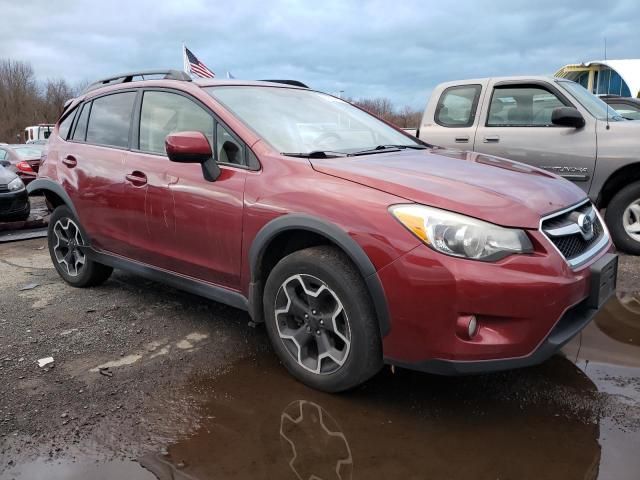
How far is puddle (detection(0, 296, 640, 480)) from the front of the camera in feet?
7.44

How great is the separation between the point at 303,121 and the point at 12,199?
6548 mm

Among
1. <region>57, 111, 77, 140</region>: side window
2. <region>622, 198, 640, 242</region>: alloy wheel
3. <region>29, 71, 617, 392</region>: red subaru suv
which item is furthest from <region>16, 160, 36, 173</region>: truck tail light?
<region>622, 198, 640, 242</region>: alloy wheel

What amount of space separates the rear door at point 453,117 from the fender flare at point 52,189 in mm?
4132

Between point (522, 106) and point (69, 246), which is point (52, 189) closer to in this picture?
point (69, 246)

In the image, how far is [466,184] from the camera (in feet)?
8.77

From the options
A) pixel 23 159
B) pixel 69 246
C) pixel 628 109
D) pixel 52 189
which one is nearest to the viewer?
pixel 52 189

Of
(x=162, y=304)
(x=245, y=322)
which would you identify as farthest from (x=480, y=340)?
(x=162, y=304)

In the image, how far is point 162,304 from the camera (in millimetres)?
4371

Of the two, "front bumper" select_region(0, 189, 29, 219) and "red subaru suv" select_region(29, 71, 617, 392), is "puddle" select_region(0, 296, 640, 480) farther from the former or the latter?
"front bumper" select_region(0, 189, 29, 219)

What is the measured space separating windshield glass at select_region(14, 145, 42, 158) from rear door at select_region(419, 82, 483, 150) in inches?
395

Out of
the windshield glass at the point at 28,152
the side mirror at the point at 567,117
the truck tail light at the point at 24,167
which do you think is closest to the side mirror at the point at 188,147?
the side mirror at the point at 567,117

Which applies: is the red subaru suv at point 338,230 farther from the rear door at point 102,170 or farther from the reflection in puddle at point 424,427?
the reflection in puddle at point 424,427

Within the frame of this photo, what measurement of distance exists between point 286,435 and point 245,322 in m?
1.53

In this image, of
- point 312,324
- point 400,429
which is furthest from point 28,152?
point 400,429
